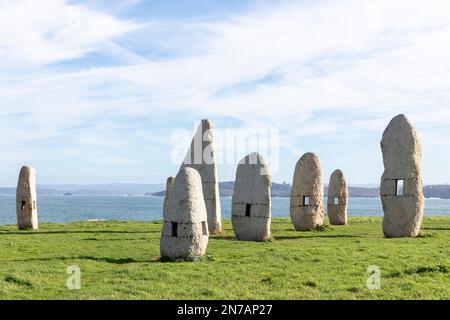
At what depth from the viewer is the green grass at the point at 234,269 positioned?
1434 centimetres

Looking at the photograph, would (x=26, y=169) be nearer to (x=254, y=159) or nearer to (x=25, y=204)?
(x=25, y=204)

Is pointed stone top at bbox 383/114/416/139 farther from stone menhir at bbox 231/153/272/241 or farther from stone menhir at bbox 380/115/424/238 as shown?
stone menhir at bbox 231/153/272/241

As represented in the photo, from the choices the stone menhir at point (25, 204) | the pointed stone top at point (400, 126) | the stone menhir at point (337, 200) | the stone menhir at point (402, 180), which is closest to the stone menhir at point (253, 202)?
the stone menhir at point (402, 180)

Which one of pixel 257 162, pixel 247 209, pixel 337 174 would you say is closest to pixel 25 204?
pixel 247 209

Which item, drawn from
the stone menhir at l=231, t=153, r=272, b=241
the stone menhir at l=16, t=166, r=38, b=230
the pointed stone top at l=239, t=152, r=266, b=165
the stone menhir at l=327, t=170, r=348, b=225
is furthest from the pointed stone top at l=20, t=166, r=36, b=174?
the stone menhir at l=327, t=170, r=348, b=225

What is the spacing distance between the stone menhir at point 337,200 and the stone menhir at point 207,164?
35.8ft

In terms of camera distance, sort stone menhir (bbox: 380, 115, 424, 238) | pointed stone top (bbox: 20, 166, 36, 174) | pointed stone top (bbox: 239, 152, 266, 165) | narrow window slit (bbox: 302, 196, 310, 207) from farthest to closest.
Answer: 1. pointed stone top (bbox: 20, 166, 36, 174)
2. narrow window slit (bbox: 302, 196, 310, 207)
3. stone menhir (bbox: 380, 115, 424, 238)
4. pointed stone top (bbox: 239, 152, 266, 165)

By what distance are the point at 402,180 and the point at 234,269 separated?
14.3 meters

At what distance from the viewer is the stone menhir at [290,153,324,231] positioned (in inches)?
1319

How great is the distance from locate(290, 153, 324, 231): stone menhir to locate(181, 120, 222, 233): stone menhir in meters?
5.30

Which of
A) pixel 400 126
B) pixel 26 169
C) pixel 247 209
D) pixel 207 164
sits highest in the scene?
pixel 400 126

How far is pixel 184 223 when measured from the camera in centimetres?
1967
